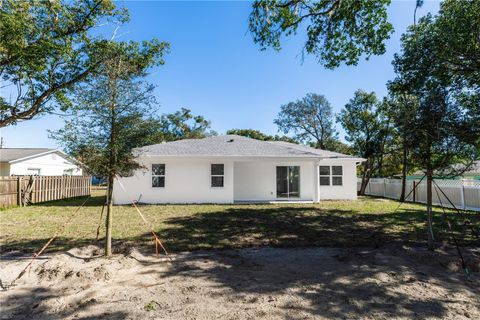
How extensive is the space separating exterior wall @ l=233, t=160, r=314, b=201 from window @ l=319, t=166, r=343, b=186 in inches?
57.9

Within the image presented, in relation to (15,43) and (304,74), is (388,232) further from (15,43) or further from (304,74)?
(15,43)

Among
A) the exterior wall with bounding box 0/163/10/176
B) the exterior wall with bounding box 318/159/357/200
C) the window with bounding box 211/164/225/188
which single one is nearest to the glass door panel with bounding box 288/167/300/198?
the exterior wall with bounding box 318/159/357/200

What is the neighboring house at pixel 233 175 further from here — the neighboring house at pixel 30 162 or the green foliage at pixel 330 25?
the neighboring house at pixel 30 162

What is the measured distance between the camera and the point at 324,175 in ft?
56.0

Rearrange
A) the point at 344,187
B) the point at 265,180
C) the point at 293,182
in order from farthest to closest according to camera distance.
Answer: the point at 344,187 < the point at 293,182 < the point at 265,180

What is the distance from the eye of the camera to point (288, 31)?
408 inches

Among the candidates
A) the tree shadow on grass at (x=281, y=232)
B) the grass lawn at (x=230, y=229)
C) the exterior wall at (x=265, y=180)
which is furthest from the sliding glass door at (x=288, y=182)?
the tree shadow on grass at (x=281, y=232)

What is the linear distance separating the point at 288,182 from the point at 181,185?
6.76 meters

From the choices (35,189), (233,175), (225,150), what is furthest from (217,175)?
(35,189)

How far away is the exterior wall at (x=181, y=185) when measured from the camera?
14391mm

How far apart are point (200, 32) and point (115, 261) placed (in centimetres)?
1042

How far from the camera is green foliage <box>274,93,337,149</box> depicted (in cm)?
3447

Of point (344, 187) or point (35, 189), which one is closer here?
point (35, 189)

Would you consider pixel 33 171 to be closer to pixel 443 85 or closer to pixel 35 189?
pixel 35 189
